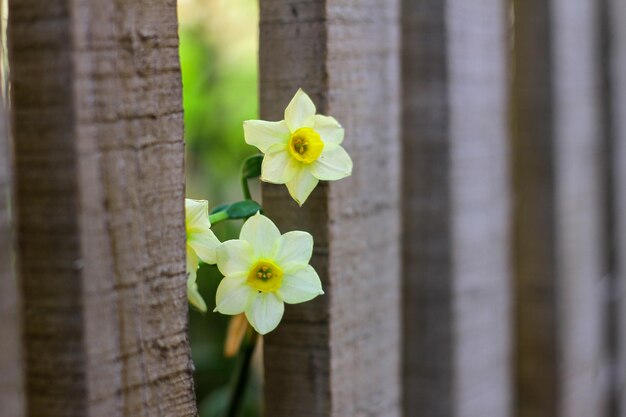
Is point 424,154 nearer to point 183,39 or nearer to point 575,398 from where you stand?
point 575,398

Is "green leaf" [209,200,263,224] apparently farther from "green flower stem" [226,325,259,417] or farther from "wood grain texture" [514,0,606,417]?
"wood grain texture" [514,0,606,417]

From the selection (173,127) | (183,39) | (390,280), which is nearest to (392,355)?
(390,280)

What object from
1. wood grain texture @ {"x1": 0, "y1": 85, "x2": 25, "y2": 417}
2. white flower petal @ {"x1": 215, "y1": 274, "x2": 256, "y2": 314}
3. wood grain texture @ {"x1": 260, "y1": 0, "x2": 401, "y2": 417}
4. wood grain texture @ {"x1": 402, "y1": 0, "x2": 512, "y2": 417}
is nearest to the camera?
wood grain texture @ {"x1": 0, "y1": 85, "x2": 25, "y2": 417}

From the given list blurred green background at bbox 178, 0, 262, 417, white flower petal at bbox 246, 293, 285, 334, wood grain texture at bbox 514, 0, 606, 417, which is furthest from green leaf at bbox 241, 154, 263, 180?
blurred green background at bbox 178, 0, 262, 417

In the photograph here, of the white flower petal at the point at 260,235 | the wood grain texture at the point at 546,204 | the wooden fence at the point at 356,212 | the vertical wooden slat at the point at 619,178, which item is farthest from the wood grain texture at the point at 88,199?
the vertical wooden slat at the point at 619,178

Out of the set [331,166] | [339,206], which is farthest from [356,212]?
[331,166]

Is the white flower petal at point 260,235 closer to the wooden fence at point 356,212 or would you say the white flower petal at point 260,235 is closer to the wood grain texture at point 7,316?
the wooden fence at point 356,212
